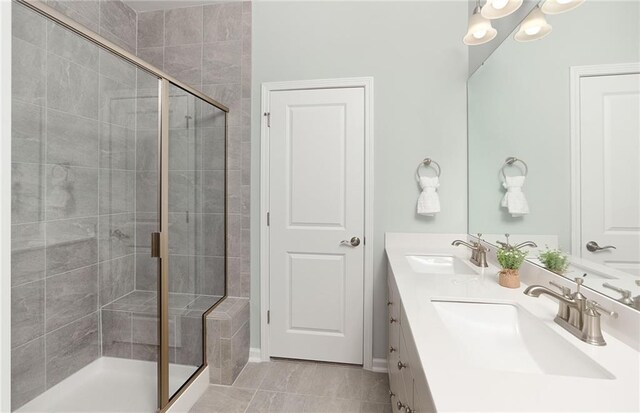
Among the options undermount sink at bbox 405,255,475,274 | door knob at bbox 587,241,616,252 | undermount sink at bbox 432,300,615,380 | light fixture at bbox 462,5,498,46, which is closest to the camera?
undermount sink at bbox 432,300,615,380

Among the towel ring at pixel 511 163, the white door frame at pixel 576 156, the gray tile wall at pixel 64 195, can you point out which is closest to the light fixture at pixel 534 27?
the white door frame at pixel 576 156

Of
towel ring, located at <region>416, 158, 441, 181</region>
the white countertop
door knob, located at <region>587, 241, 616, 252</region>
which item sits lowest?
the white countertop

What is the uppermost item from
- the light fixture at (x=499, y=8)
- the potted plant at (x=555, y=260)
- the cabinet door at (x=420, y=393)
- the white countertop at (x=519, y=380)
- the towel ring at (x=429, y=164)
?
the light fixture at (x=499, y=8)

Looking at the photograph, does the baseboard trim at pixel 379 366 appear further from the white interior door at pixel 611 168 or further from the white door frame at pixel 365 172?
the white interior door at pixel 611 168

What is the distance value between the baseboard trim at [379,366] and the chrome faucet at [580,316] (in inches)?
56.9

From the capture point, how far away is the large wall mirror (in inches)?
33.2

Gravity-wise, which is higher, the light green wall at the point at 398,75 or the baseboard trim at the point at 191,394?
the light green wall at the point at 398,75

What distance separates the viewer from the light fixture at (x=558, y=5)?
107 centimetres

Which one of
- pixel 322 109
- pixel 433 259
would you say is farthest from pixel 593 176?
pixel 322 109

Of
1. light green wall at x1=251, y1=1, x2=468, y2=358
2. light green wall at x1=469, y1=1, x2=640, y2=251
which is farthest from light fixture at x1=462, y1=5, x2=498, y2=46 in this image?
light green wall at x1=251, y1=1, x2=468, y2=358

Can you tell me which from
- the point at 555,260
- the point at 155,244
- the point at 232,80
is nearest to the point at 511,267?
the point at 555,260

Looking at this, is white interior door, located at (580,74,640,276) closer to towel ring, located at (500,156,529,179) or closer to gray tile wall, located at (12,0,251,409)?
towel ring, located at (500,156,529,179)

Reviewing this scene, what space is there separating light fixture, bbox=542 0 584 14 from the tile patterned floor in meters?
2.08

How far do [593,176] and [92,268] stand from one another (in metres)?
2.31
